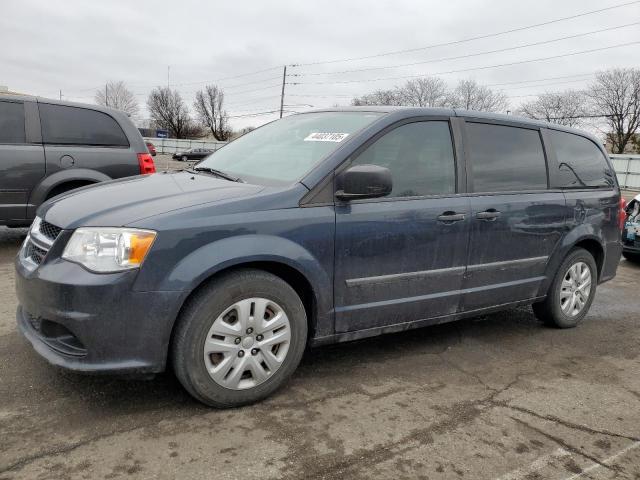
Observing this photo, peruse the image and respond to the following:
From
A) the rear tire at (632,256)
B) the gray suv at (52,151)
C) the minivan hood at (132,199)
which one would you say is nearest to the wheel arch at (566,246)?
the minivan hood at (132,199)

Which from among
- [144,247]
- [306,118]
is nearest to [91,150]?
[306,118]

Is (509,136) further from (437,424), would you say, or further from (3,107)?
(3,107)

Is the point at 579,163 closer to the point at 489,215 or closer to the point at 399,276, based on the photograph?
the point at 489,215

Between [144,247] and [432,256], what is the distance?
183 centimetres

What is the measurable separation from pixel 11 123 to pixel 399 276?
5.14 metres

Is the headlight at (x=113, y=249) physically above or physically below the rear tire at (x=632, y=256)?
above

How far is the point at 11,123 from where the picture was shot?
20.3ft

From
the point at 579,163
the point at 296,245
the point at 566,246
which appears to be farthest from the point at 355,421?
the point at 579,163

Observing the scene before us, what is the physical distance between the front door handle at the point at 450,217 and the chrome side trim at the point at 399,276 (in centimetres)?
32

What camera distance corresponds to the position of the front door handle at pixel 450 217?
3.55m

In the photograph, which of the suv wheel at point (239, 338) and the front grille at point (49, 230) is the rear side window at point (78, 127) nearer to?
the front grille at point (49, 230)

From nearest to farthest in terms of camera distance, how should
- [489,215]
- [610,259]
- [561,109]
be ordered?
[489,215] → [610,259] → [561,109]

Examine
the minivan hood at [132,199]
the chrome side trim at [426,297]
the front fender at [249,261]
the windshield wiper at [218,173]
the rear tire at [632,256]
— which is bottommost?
the rear tire at [632,256]

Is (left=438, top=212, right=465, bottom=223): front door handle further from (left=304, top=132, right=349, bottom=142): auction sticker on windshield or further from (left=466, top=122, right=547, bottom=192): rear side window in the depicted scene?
(left=304, top=132, right=349, bottom=142): auction sticker on windshield
